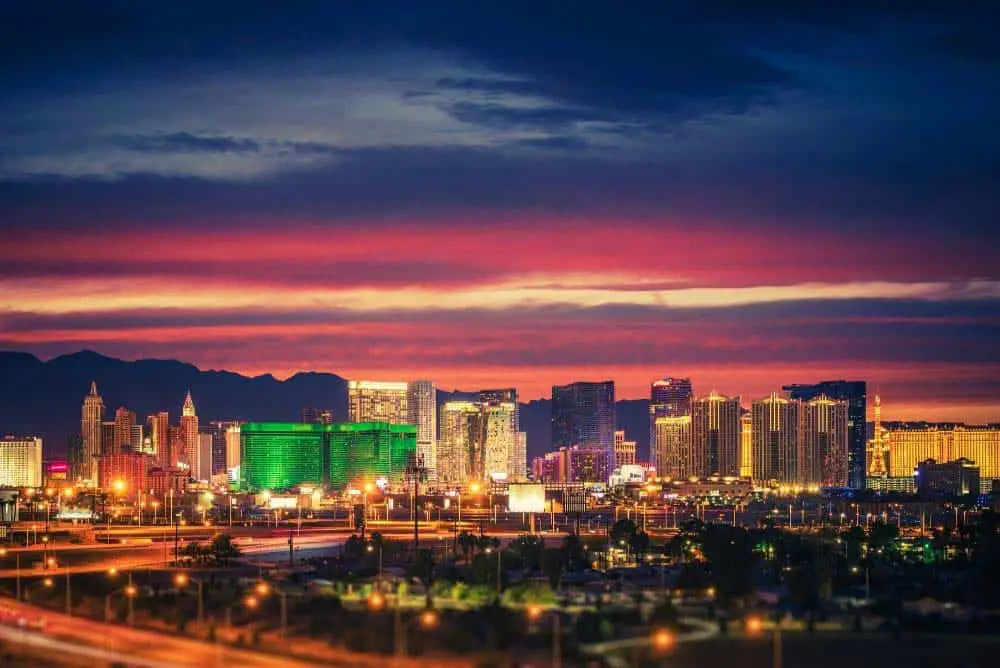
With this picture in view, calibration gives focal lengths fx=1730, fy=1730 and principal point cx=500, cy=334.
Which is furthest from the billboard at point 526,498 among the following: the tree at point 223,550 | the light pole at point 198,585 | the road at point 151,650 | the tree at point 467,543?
the road at point 151,650

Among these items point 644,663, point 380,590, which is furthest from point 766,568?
point 644,663

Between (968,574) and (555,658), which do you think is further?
(968,574)

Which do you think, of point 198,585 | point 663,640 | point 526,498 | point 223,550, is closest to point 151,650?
point 663,640

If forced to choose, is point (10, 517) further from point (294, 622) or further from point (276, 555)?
point (294, 622)

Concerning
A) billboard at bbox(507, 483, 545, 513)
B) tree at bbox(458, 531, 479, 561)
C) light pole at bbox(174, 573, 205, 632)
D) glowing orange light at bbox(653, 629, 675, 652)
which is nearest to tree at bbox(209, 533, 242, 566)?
light pole at bbox(174, 573, 205, 632)

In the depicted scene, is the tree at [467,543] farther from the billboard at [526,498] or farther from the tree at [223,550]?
the billboard at [526,498]

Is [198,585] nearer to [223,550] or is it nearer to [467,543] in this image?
[223,550]

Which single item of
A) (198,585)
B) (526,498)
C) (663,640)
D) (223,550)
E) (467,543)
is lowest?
(526,498)

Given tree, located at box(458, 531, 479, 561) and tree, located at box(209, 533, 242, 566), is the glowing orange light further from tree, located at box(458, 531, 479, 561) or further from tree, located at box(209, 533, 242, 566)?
tree, located at box(458, 531, 479, 561)
